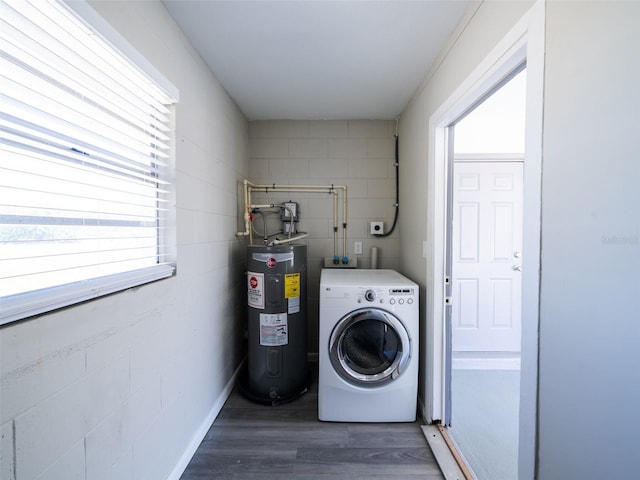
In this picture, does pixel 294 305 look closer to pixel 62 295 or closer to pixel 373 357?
pixel 373 357

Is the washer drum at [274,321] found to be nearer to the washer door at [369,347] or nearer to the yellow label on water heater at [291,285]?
the yellow label on water heater at [291,285]

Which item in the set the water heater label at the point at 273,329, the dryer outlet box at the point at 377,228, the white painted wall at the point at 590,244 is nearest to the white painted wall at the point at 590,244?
the white painted wall at the point at 590,244

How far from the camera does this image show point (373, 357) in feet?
6.22

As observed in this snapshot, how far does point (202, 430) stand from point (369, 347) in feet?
3.86

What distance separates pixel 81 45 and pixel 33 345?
0.92 metres

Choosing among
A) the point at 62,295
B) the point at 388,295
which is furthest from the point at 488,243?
the point at 62,295

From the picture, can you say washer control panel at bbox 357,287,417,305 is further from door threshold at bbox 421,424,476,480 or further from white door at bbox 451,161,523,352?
white door at bbox 451,161,523,352

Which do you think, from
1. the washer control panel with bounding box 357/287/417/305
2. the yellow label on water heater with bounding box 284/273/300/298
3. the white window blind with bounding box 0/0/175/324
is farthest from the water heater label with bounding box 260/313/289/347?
the white window blind with bounding box 0/0/175/324

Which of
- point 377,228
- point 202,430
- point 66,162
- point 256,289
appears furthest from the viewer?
point 377,228

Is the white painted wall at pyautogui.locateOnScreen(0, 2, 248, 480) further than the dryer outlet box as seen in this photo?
No

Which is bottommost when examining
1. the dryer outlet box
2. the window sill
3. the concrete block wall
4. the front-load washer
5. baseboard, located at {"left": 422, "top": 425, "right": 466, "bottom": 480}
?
baseboard, located at {"left": 422, "top": 425, "right": 466, "bottom": 480}

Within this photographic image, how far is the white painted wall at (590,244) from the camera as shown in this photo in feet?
2.02

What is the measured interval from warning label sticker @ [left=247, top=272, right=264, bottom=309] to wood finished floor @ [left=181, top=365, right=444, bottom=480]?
0.77 meters

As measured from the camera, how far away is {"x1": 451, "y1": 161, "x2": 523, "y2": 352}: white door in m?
2.68
